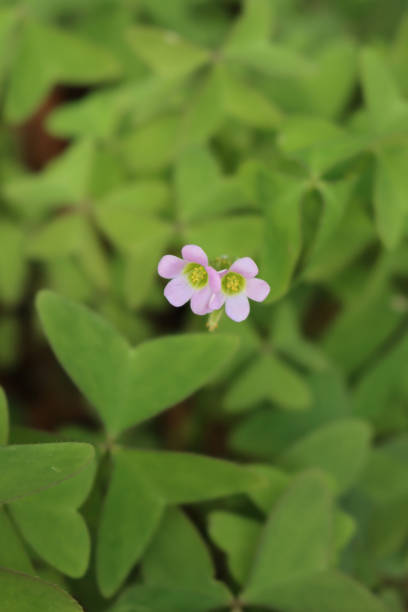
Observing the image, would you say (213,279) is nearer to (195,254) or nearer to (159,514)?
(195,254)

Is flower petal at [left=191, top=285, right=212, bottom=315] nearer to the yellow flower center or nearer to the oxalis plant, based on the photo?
the yellow flower center

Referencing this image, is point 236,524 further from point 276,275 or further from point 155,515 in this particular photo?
point 276,275

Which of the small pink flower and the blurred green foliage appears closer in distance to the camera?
the small pink flower

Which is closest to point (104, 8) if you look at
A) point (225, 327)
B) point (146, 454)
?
point (225, 327)

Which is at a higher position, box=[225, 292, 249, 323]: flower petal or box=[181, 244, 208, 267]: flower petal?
box=[181, 244, 208, 267]: flower petal

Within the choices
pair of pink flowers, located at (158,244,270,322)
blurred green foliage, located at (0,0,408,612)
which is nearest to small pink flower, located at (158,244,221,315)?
pair of pink flowers, located at (158,244,270,322)

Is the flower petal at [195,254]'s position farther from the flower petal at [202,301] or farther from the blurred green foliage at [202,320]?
the blurred green foliage at [202,320]

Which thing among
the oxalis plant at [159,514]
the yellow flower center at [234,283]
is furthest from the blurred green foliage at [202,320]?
the yellow flower center at [234,283]
